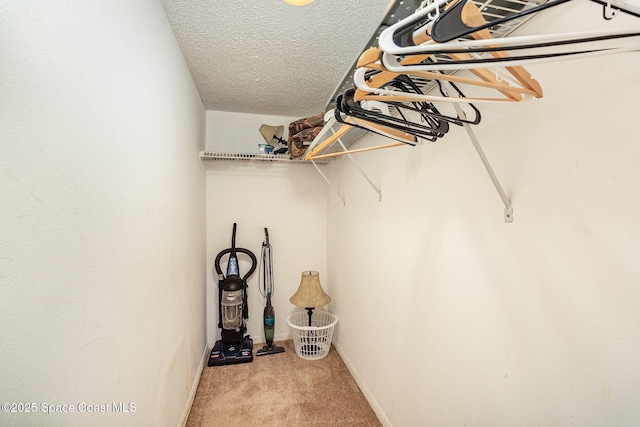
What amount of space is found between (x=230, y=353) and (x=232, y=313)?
368 millimetres

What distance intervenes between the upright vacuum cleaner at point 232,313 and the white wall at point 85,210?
3.41ft

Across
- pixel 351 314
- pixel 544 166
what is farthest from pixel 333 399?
pixel 544 166

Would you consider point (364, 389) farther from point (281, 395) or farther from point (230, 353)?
point (230, 353)

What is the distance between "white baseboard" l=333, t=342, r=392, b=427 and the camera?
1.74 metres

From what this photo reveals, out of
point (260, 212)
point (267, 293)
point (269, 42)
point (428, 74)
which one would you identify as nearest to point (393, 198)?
point (428, 74)

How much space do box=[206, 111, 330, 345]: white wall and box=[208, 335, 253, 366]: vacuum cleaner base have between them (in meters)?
0.19

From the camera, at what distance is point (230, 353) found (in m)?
2.53

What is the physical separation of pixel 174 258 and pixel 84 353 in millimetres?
860

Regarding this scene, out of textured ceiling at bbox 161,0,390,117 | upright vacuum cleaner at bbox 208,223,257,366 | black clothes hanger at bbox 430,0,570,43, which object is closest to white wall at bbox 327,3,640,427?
black clothes hanger at bbox 430,0,570,43

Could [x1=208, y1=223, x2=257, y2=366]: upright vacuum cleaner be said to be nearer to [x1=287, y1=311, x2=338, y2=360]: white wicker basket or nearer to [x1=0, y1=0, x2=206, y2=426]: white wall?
[x1=287, y1=311, x2=338, y2=360]: white wicker basket

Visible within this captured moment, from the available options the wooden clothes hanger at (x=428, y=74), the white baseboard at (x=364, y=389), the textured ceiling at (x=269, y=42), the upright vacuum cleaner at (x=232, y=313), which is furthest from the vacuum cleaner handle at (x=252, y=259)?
the wooden clothes hanger at (x=428, y=74)

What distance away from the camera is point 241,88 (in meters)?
2.25

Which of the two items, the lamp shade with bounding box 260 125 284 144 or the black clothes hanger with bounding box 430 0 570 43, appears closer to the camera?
the black clothes hanger with bounding box 430 0 570 43

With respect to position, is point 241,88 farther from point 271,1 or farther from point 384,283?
point 384,283
